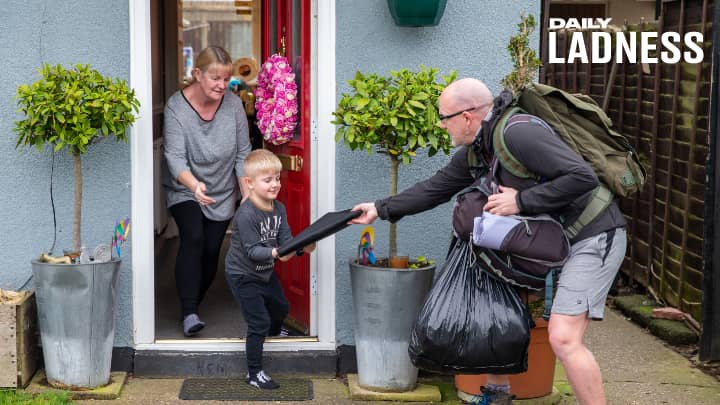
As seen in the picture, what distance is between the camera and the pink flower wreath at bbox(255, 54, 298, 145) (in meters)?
5.99

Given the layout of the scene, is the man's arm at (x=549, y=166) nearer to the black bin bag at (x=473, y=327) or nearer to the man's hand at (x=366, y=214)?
the black bin bag at (x=473, y=327)

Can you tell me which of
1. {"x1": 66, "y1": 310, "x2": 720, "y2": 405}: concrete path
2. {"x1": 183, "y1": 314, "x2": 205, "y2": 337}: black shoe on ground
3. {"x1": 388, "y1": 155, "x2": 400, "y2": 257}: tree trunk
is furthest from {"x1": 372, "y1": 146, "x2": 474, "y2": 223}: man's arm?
{"x1": 183, "y1": 314, "x2": 205, "y2": 337}: black shoe on ground

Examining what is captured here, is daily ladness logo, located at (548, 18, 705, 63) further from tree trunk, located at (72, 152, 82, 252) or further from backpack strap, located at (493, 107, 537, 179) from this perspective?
tree trunk, located at (72, 152, 82, 252)

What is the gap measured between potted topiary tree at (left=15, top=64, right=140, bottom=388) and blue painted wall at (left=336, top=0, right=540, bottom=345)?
3.84 feet

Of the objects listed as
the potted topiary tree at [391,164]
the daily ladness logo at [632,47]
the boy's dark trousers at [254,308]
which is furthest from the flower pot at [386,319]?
the daily ladness logo at [632,47]

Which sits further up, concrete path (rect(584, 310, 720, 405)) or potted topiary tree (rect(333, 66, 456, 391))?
potted topiary tree (rect(333, 66, 456, 391))

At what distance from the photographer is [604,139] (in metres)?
4.55

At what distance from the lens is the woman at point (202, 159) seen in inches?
229

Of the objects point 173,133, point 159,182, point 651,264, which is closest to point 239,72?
point 159,182

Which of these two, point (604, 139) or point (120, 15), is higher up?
point (120, 15)

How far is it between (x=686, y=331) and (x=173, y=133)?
3570 mm

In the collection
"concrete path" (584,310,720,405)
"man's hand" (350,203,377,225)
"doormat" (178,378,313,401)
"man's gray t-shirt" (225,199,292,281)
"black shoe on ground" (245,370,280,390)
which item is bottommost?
"concrete path" (584,310,720,405)

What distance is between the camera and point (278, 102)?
600cm

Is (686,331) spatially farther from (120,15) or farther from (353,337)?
(120,15)
